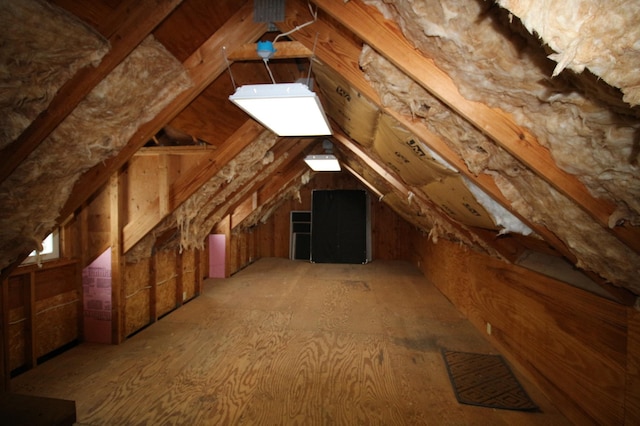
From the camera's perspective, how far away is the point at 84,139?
1646 millimetres

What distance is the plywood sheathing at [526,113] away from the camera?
859 millimetres

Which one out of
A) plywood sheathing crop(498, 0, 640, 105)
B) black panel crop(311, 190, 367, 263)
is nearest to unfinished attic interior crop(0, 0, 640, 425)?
plywood sheathing crop(498, 0, 640, 105)

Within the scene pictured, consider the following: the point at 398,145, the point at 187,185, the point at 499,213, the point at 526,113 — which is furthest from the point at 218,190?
the point at 526,113

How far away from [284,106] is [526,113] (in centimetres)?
98

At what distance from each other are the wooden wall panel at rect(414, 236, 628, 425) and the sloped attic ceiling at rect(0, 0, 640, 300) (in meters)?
0.35

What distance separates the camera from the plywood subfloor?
197 cm

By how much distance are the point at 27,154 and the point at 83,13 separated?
2.31 feet

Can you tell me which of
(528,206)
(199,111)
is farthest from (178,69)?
(528,206)

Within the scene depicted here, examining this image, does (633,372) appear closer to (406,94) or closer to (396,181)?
(406,94)

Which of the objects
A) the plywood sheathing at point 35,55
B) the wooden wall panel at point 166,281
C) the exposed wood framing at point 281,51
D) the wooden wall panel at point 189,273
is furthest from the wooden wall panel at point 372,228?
the plywood sheathing at point 35,55

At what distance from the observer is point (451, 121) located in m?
1.43

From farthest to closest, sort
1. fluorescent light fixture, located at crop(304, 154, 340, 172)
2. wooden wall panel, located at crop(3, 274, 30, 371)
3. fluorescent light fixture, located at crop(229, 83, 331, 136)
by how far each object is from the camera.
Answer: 1. fluorescent light fixture, located at crop(304, 154, 340, 172)
2. wooden wall panel, located at crop(3, 274, 30, 371)
3. fluorescent light fixture, located at crop(229, 83, 331, 136)

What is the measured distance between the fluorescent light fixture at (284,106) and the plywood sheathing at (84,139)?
600 millimetres

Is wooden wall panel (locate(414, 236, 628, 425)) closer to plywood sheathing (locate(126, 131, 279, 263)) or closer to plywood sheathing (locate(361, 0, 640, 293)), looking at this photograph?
plywood sheathing (locate(361, 0, 640, 293))
